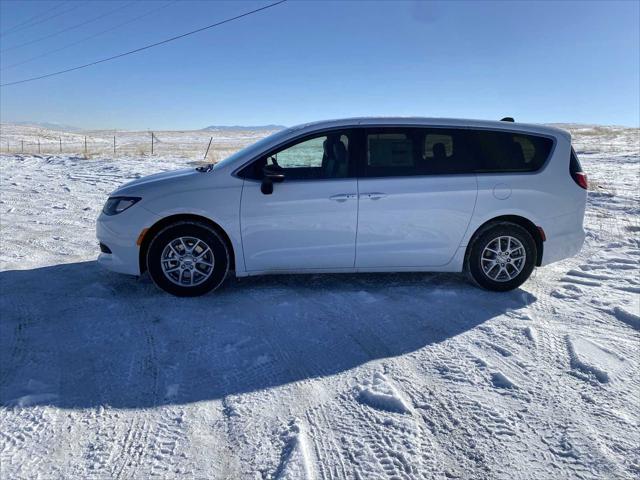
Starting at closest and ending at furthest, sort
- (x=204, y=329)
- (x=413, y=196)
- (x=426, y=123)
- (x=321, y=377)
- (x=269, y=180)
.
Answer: (x=321, y=377), (x=204, y=329), (x=269, y=180), (x=413, y=196), (x=426, y=123)

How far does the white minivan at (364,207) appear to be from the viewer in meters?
4.39

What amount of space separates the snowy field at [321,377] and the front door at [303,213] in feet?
1.23

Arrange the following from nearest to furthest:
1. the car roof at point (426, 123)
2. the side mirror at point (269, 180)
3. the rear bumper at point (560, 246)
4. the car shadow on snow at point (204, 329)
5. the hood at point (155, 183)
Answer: the car shadow on snow at point (204, 329) → the side mirror at point (269, 180) → the hood at point (155, 183) → the car roof at point (426, 123) → the rear bumper at point (560, 246)

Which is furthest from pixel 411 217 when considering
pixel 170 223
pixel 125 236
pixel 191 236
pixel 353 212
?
pixel 125 236

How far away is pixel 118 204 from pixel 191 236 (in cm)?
83

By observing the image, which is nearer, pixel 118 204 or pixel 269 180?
pixel 269 180

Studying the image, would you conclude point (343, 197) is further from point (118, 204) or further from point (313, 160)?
point (118, 204)

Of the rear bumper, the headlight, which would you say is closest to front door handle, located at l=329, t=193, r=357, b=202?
the headlight

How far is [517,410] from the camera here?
2703 millimetres

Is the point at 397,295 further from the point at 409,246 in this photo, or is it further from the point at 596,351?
the point at 596,351

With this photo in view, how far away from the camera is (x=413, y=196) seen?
4.48m

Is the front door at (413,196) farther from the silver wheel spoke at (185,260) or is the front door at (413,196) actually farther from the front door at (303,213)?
the silver wheel spoke at (185,260)

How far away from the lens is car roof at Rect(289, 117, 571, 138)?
15.0 ft

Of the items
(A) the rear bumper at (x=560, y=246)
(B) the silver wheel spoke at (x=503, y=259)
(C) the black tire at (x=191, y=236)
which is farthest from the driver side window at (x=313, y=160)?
(A) the rear bumper at (x=560, y=246)
